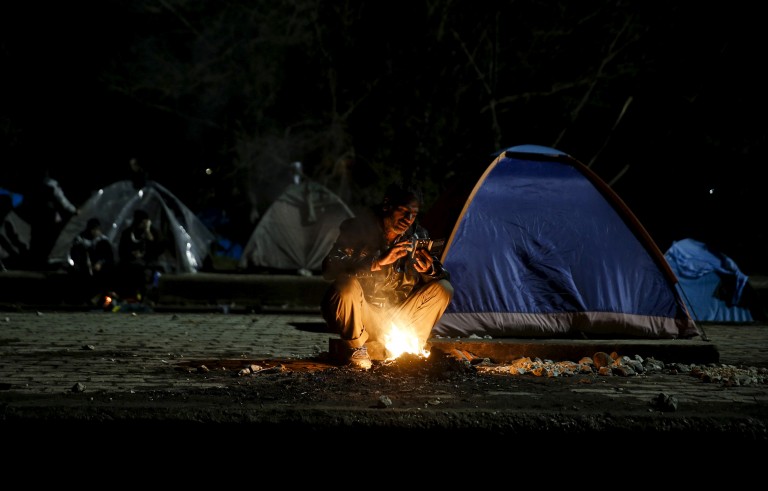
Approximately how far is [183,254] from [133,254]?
8.07ft

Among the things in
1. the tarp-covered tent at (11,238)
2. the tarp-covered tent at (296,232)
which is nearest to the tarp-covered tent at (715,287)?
the tarp-covered tent at (296,232)

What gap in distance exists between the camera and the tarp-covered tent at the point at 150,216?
643 inches

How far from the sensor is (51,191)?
16.7 m

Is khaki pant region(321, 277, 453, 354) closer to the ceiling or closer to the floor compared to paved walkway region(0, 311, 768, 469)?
closer to the ceiling

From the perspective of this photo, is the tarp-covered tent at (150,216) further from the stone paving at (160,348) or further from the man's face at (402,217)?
the man's face at (402,217)

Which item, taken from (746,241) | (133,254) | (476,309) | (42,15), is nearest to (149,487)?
(476,309)

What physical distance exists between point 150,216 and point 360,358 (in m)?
11.8

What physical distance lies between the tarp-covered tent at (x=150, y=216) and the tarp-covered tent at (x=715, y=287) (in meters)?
9.46

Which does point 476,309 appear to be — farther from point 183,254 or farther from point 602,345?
point 183,254

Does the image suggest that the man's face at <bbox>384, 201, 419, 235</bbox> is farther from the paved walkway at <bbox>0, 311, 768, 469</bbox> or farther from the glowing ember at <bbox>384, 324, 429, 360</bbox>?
the paved walkway at <bbox>0, 311, 768, 469</bbox>

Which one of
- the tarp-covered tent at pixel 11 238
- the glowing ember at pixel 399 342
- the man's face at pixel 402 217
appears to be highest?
the man's face at pixel 402 217

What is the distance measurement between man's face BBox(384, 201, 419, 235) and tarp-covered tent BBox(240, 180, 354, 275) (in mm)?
10892

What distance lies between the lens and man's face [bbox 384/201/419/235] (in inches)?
247

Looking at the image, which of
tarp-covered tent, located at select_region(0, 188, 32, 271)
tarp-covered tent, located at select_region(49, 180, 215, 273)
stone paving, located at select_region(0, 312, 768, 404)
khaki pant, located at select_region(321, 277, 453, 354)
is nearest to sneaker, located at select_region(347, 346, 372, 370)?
Result: khaki pant, located at select_region(321, 277, 453, 354)
